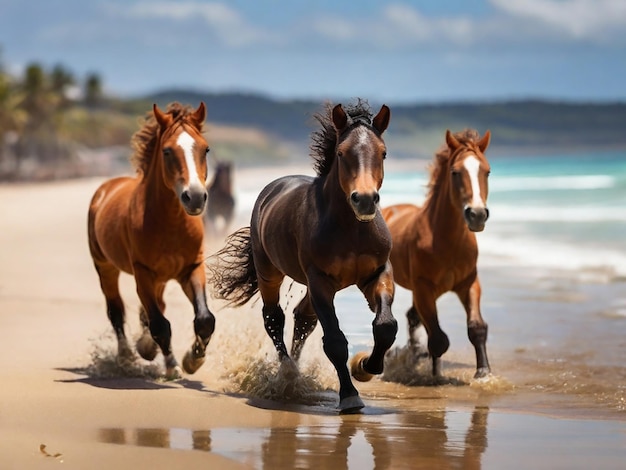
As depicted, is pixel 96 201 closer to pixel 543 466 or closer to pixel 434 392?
pixel 434 392

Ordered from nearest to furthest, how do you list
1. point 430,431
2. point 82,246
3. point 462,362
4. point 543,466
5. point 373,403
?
point 543,466 < point 430,431 < point 373,403 < point 462,362 < point 82,246

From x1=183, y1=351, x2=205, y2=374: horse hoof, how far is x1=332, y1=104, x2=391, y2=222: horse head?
1.95 meters

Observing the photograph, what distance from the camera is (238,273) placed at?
8.76 m

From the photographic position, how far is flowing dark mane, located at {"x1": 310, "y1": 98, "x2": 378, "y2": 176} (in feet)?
23.5

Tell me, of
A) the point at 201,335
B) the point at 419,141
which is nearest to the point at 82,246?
the point at 201,335

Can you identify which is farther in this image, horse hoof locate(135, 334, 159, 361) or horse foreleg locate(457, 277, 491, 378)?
horse hoof locate(135, 334, 159, 361)

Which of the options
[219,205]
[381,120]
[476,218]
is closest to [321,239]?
[381,120]

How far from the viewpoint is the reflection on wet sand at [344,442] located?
18.1 feet

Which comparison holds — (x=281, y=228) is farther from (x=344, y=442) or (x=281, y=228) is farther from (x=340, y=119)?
(x=344, y=442)

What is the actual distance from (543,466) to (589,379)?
10.4 ft

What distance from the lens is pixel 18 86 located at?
254 feet

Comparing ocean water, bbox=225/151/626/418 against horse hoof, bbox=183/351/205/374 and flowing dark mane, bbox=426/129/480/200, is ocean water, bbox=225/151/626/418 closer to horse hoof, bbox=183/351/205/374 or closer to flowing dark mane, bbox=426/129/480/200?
flowing dark mane, bbox=426/129/480/200

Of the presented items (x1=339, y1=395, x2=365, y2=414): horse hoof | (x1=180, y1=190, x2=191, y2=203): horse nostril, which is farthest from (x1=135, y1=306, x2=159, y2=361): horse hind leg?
(x1=339, y1=395, x2=365, y2=414): horse hoof

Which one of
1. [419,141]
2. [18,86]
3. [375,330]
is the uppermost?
[419,141]
